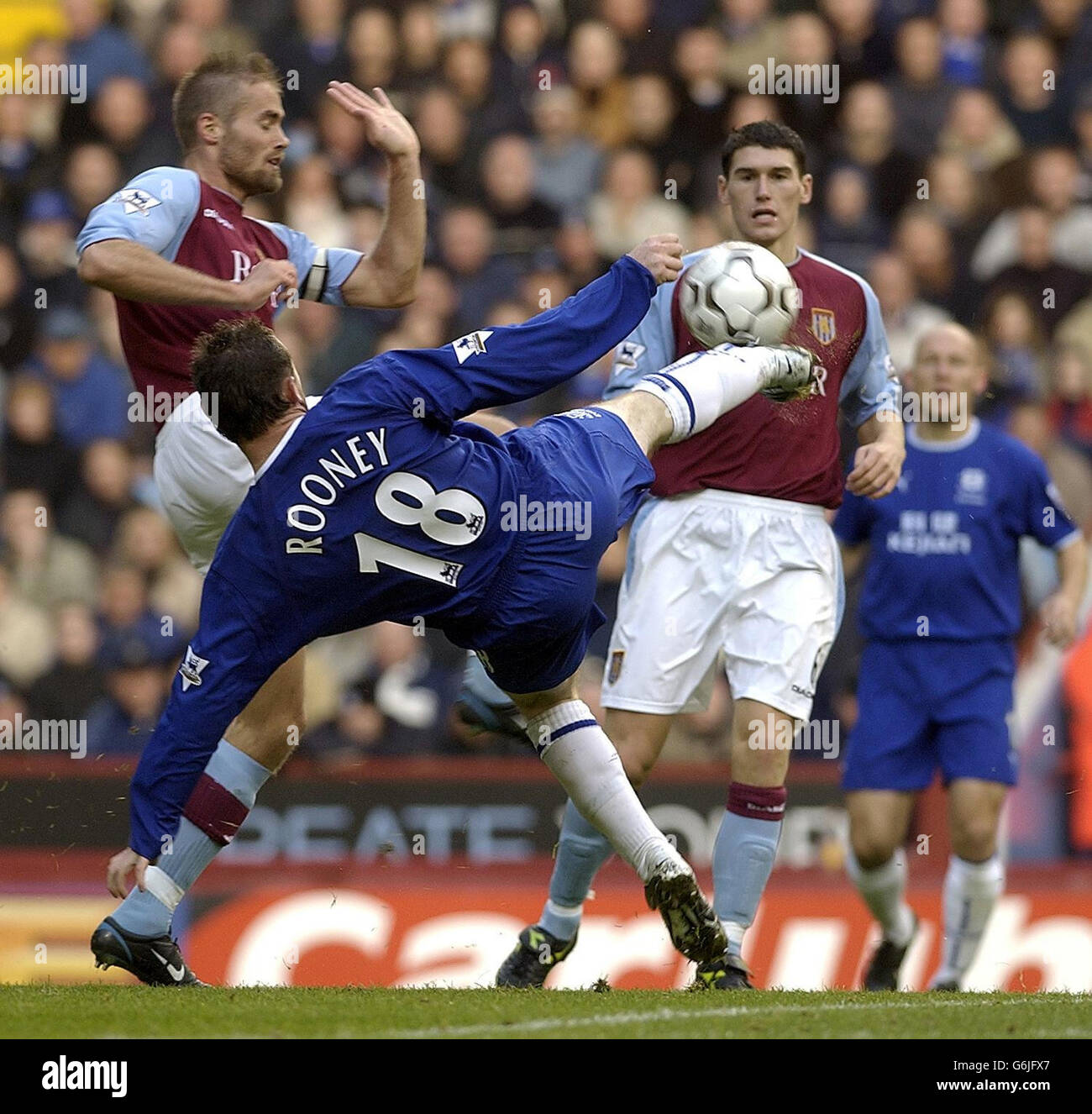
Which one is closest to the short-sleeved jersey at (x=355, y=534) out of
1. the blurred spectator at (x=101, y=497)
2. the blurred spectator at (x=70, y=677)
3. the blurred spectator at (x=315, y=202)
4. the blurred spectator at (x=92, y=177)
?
the blurred spectator at (x=70, y=677)

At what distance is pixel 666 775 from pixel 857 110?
13.8 ft

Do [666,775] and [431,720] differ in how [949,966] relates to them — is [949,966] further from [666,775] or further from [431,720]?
[431,720]

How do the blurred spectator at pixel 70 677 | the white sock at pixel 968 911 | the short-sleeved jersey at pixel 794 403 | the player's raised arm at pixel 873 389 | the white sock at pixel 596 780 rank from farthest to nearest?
1. the blurred spectator at pixel 70 677
2. the white sock at pixel 968 911
3. the player's raised arm at pixel 873 389
4. the short-sleeved jersey at pixel 794 403
5. the white sock at pixel 596 780

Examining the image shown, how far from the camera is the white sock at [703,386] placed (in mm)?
5484

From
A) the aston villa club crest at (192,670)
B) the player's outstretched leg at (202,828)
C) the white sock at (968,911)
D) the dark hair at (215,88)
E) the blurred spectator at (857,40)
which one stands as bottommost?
the white sock at (968,911)

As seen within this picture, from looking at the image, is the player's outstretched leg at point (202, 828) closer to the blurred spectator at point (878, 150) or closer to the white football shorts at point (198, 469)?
the white football shorts at point (198, 469)

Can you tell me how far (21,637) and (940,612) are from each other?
4.57 metres

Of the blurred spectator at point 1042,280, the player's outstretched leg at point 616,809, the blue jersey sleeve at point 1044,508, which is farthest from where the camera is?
the blurred spectator at point 1042,280

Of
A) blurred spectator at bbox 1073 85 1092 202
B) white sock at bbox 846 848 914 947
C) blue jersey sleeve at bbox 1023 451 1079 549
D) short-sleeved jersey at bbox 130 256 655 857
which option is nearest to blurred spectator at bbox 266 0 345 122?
blurred spectator at bbox 1073 85 1092 202

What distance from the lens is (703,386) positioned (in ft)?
18.1

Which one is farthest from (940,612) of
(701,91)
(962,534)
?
(701,91)

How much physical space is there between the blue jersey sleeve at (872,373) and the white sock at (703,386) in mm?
876

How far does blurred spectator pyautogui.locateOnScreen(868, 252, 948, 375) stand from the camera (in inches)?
405

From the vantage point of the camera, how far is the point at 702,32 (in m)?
11.0
